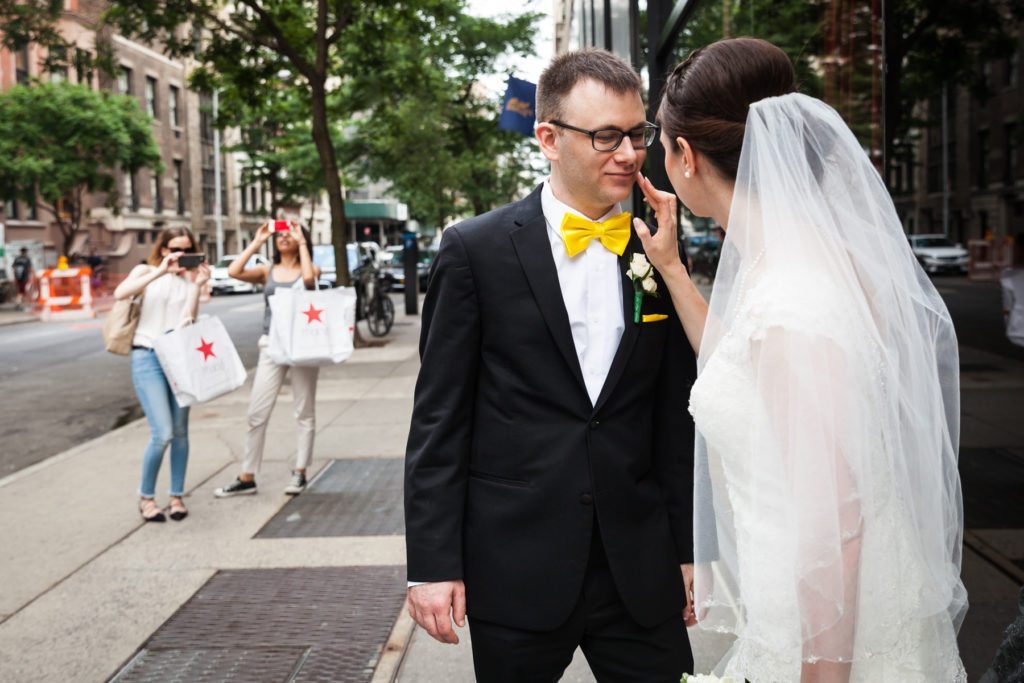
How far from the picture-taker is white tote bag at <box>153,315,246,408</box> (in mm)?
6402

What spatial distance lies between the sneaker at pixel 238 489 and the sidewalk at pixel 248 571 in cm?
11

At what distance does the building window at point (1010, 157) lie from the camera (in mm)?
6427

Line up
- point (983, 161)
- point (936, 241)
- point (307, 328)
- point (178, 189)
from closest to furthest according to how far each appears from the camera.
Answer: point (307, 328) → point (983, 161) → point (936, 241) → point (178, 189)

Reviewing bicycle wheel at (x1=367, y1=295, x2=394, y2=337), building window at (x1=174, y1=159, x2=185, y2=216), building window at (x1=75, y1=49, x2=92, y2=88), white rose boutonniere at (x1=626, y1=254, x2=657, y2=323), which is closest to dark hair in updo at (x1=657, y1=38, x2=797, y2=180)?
white rose boutonniere at (x1=626, y1=254, x2=657, y2=323)

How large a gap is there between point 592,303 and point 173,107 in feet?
182

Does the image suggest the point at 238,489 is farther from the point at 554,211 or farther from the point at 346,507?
the point at 554,211

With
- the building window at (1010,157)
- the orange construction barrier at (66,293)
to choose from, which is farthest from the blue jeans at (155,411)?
the orange construction barrier at (66,293)

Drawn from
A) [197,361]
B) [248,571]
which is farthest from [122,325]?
[248,571]

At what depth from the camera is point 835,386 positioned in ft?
5.65

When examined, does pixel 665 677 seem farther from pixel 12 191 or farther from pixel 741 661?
pixel 12 191

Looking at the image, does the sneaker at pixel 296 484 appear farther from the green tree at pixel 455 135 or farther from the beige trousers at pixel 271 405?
the green tree at pixel 455 135

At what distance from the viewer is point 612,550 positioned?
2287mm

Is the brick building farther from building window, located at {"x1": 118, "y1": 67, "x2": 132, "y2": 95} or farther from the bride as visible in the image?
the bride

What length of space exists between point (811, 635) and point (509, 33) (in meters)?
32.5
